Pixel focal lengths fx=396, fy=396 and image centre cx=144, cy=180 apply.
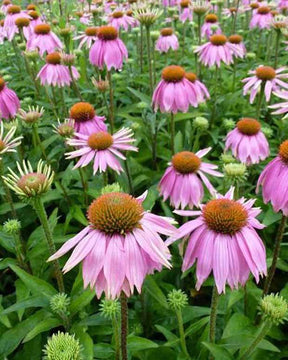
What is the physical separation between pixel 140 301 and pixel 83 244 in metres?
0.78

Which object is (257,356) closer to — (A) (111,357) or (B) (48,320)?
(A) (111,357)

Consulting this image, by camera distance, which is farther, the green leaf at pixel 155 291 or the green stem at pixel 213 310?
the green leaf at pixel 155 291

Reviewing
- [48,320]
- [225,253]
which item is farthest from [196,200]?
[48,320]

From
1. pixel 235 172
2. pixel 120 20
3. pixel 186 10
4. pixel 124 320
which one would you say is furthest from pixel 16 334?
pixel 186 10

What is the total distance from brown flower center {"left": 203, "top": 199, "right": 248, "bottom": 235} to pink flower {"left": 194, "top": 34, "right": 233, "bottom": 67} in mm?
1818

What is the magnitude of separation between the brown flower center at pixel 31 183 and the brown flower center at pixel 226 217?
49 cm

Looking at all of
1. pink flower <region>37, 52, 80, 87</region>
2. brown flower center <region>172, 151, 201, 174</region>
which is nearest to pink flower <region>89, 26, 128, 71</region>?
pink flower <region>37, 52, 80, 87</region>

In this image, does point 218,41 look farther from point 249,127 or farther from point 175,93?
point 249,127

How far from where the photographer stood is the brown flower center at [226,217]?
3.43ft

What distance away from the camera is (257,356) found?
1.42 m

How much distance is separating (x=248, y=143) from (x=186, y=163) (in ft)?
1.39

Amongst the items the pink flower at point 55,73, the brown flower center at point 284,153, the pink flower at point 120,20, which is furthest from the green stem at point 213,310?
the pink flower at point 120,20

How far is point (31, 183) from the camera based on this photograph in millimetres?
1150

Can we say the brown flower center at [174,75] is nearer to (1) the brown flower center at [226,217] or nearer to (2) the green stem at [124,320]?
(1) the brown flower center at [226,217]
